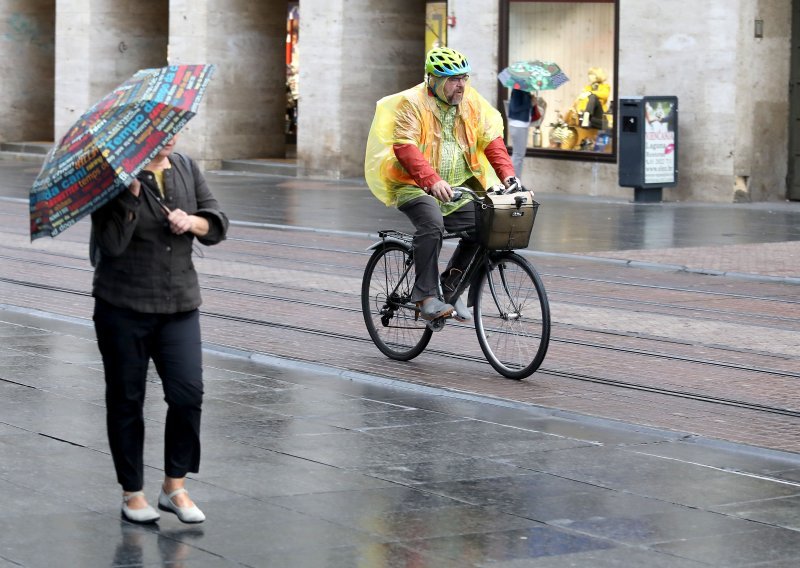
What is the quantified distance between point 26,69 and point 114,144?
110 ft

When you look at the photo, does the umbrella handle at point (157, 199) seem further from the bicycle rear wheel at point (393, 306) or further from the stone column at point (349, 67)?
the stone column at point (349, 67)

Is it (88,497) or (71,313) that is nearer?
(88,497)

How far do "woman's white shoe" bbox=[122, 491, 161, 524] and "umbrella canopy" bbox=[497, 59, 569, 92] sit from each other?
58.0 feet

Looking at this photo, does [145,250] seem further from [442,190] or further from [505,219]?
[505,219]

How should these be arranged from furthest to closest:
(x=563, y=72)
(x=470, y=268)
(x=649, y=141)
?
(x=563, y=72) < (x=649, y=141) < (x=470, y=268)

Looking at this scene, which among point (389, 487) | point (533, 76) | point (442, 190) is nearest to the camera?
point (389, 487)

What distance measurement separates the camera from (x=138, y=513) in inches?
232

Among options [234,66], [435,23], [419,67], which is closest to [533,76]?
[435,23]

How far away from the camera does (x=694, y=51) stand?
2298 centimetres

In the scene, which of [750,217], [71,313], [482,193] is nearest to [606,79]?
[750,217]

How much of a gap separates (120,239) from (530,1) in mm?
20624

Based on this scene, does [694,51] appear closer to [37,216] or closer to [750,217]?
[750,217]

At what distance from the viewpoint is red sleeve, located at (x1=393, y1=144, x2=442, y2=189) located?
355 inches

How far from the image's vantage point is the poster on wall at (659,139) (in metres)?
22.7
